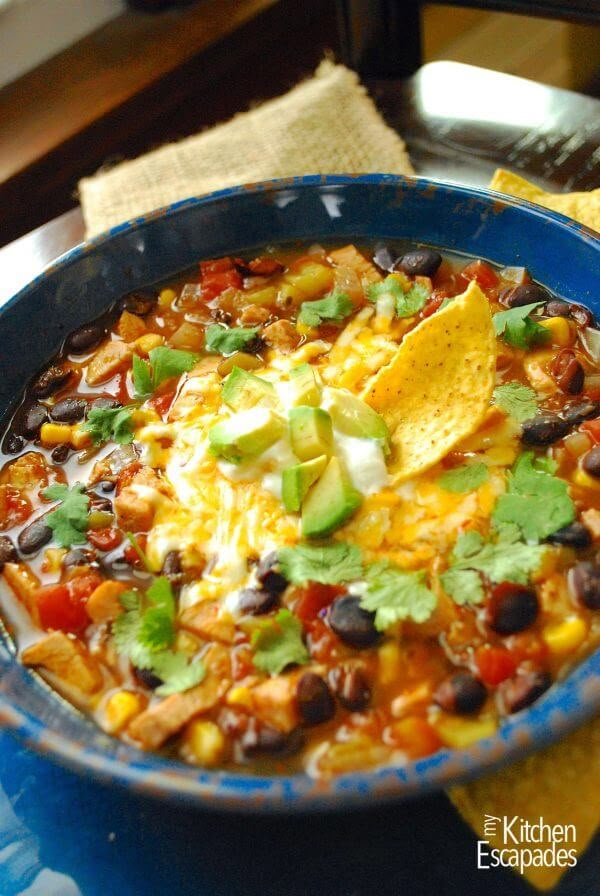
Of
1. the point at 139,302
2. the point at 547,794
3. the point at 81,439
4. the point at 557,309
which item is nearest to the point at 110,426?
the point at 81,439

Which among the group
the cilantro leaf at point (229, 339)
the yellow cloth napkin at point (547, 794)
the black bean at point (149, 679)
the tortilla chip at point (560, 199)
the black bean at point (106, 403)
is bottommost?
the yellow cloth napkin at point (547, 794)

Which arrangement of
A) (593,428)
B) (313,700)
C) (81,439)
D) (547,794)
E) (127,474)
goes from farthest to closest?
1. (81,439)
2. (127,474)
3. (593,428)
4. (313,700)
5. (547,794)

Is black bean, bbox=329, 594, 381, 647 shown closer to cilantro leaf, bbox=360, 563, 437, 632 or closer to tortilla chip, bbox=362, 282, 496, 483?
cilantro leaf, bbox=360, 563, 437, 632

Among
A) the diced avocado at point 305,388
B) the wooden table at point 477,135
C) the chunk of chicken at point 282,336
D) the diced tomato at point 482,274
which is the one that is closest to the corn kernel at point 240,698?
the diced avocado at point 305,388

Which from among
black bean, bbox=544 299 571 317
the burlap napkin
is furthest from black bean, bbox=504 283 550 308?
the burlap napkin

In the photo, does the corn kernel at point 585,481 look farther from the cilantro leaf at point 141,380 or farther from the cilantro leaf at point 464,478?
the cilantro leaf at point 141,380

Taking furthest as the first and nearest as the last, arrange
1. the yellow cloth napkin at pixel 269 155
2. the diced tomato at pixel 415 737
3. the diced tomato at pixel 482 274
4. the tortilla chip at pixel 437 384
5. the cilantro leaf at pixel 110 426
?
the yellow cloth napkin at pixel 269 155 → the diced tomato at pixel 482 274 → the cilantro leaf at pixel 110 426 → the tortilla chip at pixel 437 384 → the diced tomato at pixel 415 737

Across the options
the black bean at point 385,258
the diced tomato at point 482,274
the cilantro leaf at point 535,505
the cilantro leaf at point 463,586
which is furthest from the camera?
the black bean at point 385,258

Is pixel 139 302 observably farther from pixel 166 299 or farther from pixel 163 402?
pixel 163 402
